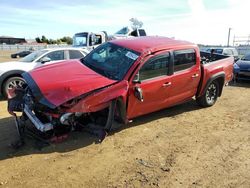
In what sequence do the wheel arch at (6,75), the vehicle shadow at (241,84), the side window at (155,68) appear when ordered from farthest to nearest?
the vehicle shadow at (241,84) → the wheel arch at (6,75) → the side window at (155,68)

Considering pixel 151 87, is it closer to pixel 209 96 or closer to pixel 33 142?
pixel 33 142

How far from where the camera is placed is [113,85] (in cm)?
520

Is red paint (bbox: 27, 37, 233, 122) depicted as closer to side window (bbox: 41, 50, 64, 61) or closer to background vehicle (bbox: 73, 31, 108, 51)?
side window (bbox: 41, 50, 64, 61)

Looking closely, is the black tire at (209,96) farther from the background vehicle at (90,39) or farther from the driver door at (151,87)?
the background vehicle at (90,39)

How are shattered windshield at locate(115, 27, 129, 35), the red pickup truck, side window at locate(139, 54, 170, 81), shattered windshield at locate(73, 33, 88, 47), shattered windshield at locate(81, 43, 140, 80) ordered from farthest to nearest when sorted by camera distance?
shattered windshield at locate(115, 27, 129, 35) < shattered windshield at locate(73, 33, 88, 47) < side window at locate(139, 54, 170, 81) < shattered windshield at locate(81, 43, 140, 80) < the red pickup truck

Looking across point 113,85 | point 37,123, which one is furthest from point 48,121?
point 113,85

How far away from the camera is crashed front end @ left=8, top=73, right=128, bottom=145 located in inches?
187

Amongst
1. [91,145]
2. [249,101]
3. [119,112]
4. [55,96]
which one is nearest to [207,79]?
[249,101]

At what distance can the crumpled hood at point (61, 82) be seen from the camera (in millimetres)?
4695

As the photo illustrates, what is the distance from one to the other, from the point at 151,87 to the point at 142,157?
5.22ft

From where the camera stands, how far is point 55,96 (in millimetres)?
4688

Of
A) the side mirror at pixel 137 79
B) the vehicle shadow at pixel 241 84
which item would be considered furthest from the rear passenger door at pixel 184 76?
the vehicle shadow at pixel 241 84

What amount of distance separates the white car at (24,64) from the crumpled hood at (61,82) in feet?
9.54

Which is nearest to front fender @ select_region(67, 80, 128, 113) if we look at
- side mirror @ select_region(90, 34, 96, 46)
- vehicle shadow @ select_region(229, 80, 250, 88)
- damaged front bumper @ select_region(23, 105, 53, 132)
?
damaged front bumper @ select_region(23, 105, 53, 132)
